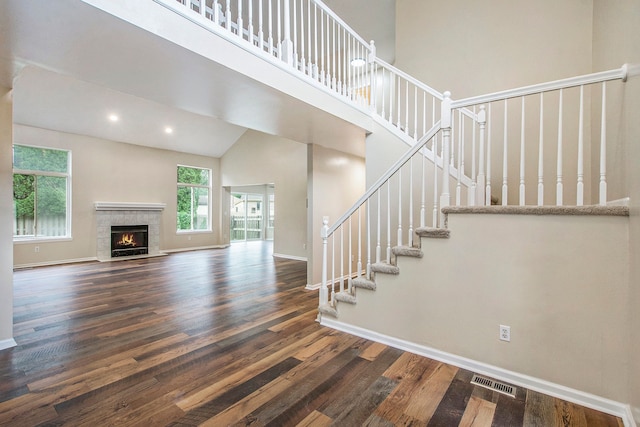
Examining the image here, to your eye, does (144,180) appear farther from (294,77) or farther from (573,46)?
(573,46)

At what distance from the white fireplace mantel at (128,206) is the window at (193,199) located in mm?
766

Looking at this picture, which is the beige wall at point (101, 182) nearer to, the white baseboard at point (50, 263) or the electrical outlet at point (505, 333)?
the white baseboard at point (50, 263)

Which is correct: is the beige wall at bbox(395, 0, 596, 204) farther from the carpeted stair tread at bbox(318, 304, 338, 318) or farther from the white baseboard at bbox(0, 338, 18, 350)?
the white baseboard at bbox(0, 338, 18, 350)

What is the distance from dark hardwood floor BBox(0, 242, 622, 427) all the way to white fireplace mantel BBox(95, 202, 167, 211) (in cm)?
362

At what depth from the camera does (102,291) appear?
184 inches

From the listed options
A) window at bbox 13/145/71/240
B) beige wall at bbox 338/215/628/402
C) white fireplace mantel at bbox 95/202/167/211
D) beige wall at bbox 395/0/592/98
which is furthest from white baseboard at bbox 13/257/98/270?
beige wall at bbox 395/0/592/98

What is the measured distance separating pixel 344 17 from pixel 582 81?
4735mm

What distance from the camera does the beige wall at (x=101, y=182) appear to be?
6.61 meters

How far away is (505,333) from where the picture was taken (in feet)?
7.54

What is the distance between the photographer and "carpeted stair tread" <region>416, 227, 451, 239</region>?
2.55 m

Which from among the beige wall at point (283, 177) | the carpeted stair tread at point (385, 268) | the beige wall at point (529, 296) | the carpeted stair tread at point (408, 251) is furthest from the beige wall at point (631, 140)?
the beige wall at point (283, 177)

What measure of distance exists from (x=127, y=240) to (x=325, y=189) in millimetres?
5769

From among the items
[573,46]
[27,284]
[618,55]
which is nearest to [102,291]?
[27,284]

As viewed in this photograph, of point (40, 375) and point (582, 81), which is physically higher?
point (582, 81)
